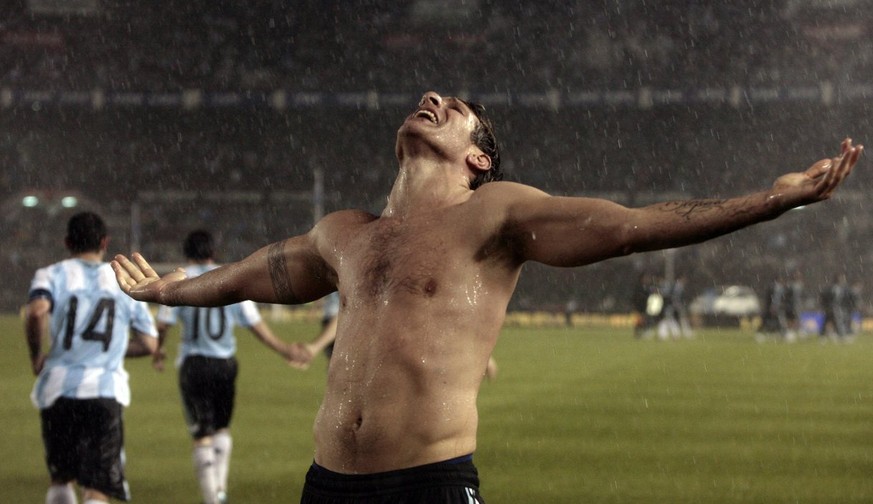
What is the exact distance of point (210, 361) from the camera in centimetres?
824

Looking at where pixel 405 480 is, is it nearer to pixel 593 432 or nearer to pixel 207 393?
pixel 207 393

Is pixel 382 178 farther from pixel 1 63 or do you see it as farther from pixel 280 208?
pixel 1 63

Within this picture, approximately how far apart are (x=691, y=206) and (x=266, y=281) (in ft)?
4.87

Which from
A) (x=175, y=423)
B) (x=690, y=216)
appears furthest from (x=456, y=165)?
(x=175, y=423)

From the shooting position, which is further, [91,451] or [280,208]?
[280,208]

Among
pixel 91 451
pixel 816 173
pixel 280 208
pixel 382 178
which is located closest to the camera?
pixel 816 173

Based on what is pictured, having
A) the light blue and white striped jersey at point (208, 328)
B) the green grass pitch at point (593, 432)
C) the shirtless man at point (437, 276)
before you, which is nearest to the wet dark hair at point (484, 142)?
the shirtless man at point (437, 276)

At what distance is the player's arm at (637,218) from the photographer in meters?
2.80

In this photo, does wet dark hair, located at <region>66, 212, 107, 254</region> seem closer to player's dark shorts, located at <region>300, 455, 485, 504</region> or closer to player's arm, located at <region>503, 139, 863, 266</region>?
player's dark shorts, located at <region>300, 455, 485, 504</region>

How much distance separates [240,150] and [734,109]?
69.0 feet

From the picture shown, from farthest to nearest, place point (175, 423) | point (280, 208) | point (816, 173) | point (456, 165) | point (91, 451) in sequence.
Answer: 1. point (280, 208)
2. point (175, 423)
3. point (91, 451)
4. point (456, 165)
5. point (816, 173)

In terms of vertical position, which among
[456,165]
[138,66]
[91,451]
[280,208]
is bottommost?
[91,451]

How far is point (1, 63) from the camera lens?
48938 millimetres

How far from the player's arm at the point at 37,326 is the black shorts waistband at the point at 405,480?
372 cm
